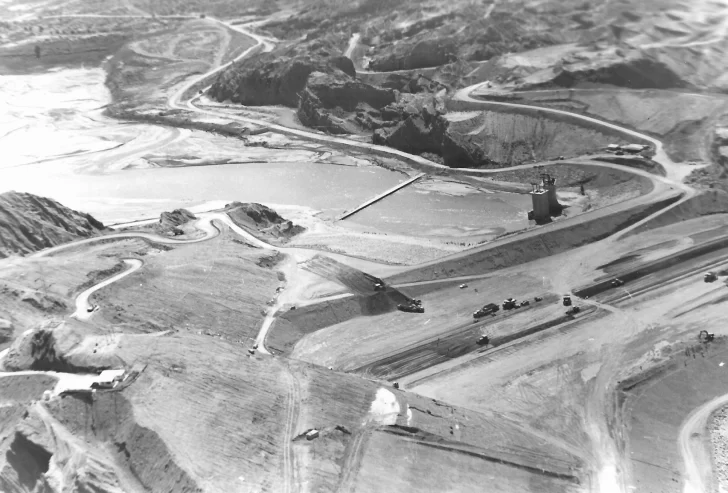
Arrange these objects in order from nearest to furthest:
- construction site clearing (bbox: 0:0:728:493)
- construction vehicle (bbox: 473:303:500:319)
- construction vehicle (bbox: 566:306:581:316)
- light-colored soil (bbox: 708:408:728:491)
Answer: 1. light-colored soil (bbox: 708:408:728:491)
2. construction site clearing (bbox: 0:0:728:493)
3. construction vehicle (bbox: 566:306:581:316)
4. construction vehicle (bbox: 473:303:500:319)

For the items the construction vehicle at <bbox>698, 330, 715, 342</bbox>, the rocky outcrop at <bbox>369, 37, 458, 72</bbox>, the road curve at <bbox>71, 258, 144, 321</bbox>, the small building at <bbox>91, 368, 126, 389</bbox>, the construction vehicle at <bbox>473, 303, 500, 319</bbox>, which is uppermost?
the rocky outcrop at <bbox>369, 37, 458, 72</bbox>

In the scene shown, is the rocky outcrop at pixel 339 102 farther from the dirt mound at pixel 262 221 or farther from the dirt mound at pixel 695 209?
the dirt mound at pixel 695 209

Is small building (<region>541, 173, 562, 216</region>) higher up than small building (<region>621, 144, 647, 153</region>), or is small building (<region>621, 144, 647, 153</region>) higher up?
small building (<region>621, 144, 647, 153</region>)

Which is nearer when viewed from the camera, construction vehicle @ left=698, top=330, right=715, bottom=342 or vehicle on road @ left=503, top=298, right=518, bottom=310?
construction vehicle @ left=698, top=330, right=715, bottom=342

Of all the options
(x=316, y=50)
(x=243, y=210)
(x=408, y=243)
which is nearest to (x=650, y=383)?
(x=408, y=243)

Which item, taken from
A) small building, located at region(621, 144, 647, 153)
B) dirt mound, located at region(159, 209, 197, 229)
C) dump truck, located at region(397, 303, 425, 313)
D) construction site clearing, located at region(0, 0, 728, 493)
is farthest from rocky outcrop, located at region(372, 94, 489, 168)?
dump truck, located at region(397, 303, 425, 313)

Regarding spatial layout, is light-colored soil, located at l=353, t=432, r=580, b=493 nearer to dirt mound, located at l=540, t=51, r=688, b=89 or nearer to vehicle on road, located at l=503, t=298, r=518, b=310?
vehicle on road, located at l=503, t=298, r=518, b=310

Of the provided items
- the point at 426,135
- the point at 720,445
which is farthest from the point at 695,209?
the point at 426,135

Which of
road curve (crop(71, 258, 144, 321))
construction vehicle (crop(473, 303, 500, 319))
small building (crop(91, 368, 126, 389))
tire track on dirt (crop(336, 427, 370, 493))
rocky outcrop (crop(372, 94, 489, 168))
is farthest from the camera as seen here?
rocky outcrop (crop(372, 94, 489, 168))
